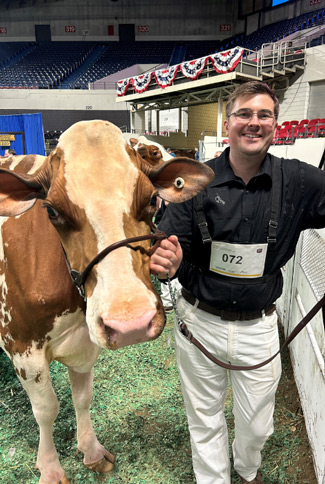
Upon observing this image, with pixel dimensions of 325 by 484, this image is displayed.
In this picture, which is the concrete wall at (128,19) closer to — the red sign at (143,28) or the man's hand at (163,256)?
the red sign at (143,28)

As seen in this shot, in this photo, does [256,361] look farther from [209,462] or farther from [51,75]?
[51,75]

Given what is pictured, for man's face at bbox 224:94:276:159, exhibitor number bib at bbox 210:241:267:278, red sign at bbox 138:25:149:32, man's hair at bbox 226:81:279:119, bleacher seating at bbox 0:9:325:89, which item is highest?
red sign at bbox 138:25:149:32

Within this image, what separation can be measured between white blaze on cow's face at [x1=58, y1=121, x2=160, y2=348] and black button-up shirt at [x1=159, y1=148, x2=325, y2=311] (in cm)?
44

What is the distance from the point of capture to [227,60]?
43.2 feet

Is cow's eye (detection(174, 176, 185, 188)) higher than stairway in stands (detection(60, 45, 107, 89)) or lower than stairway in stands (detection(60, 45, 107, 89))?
lower

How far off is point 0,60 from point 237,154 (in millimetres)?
34651

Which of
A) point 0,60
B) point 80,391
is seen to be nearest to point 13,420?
point 80,391

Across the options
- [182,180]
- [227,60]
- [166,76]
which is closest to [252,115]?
[182,180]

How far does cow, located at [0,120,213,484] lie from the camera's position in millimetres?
1106

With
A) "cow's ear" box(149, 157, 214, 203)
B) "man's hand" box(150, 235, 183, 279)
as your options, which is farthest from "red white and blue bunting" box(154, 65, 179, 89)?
"man's hand" box(150, 235, 183, 279)

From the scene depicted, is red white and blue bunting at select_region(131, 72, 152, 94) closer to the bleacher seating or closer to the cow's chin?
the bleacher seating

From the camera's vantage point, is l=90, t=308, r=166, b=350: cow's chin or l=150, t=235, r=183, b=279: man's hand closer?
l=90, t=308, r=166, b=350: cow's chin

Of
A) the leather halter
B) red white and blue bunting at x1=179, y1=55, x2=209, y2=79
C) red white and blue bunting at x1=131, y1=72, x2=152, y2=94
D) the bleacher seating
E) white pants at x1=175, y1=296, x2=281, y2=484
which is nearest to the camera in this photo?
the leather halter

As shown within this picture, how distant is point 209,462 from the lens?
1856 mm
